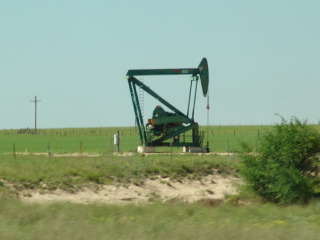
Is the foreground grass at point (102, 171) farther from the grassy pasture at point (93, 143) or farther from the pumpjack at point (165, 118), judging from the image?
the pumpjack at point (165, 118)

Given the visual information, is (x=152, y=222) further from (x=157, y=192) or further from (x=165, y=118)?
(x=165, y=118)

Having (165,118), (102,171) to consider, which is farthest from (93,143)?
(102,171)

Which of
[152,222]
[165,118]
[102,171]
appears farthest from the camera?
[165,118]

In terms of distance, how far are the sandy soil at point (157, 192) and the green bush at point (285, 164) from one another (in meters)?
1.48

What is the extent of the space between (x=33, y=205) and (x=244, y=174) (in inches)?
634

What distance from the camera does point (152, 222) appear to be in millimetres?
12469

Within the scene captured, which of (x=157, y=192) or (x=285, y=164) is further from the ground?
(x=285, y=164)

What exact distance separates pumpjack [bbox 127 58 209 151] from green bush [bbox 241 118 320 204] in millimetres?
13544

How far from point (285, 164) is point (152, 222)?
58.0 feet

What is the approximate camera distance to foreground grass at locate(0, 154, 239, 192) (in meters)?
28.5

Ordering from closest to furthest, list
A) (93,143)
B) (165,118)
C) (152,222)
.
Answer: (152,222)
(165,118)
(93,143)

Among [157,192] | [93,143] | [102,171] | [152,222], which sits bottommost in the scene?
[157,192]

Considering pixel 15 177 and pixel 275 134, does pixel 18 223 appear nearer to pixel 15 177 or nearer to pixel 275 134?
pixel 15 177

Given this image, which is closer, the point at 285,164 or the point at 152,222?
the point at 152,222
